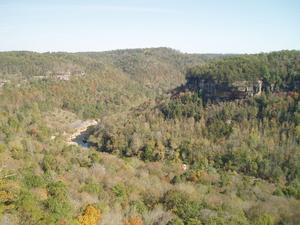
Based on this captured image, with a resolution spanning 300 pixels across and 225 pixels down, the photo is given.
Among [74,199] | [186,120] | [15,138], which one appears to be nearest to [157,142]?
[186,120]

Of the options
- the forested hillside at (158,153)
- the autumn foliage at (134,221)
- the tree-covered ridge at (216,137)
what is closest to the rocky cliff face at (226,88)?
the forested hillside at (158,153)

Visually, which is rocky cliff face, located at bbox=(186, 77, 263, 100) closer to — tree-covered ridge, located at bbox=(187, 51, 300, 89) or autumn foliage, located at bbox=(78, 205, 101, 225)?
tree-covered ridge, located at bbox=(187, 51, 300, 89)

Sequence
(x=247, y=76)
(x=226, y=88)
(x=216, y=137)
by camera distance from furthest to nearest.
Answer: (x=226, y=88) → (x=247, y=76) → (x=216, y=137)

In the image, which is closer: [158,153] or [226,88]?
[158,153]

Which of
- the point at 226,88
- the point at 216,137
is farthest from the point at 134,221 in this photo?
the point at 226,88

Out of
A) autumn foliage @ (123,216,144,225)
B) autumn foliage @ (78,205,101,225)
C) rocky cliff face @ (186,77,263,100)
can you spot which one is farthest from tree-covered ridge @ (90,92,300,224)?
autumn foliage @ (78,205,101,225)

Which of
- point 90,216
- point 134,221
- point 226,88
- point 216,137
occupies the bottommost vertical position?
point 216,137

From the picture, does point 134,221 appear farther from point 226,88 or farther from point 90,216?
point 226,88
